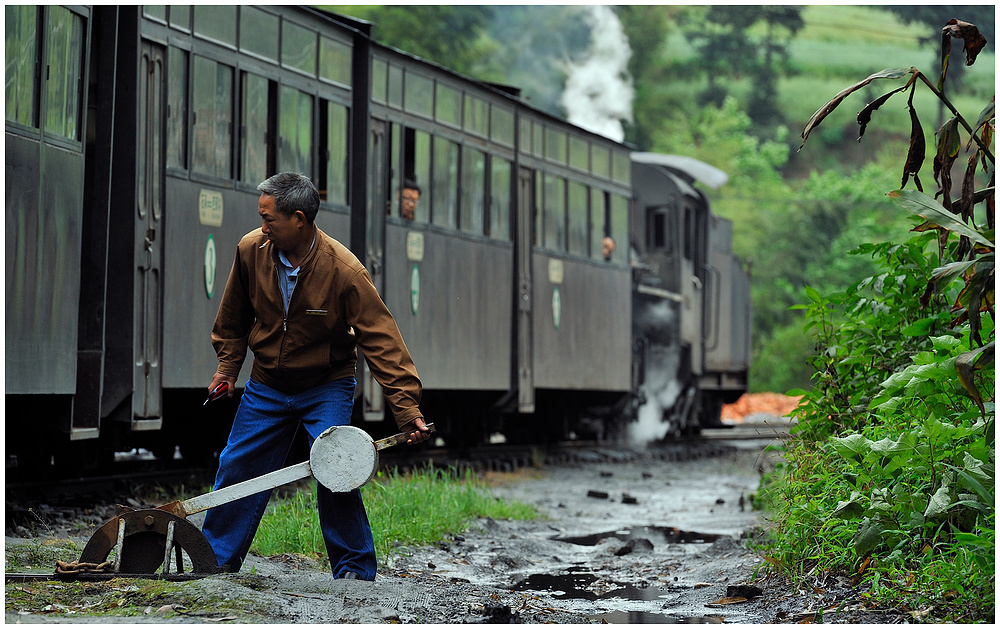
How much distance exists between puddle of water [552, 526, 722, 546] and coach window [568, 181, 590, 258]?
6.98 meters

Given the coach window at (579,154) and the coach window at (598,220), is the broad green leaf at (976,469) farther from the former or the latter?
the coach window at (598,220)

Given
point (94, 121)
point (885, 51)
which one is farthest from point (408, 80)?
point (885, 51)

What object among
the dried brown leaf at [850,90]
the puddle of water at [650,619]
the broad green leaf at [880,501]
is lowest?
the puddle of water at [650,619]

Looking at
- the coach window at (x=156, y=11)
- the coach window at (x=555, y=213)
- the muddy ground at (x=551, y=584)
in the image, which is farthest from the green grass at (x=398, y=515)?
the coach window at (x=555, y=213)

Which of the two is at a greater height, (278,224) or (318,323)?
(278,224)

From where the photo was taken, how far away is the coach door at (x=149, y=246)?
853 cm

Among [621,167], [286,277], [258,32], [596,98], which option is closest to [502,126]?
[621,167]

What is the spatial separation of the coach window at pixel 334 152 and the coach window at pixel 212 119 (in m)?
1.35

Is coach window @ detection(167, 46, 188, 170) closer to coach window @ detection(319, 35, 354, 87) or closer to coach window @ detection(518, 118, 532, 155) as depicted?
coach window @ detection(319, 35, 354, 87)

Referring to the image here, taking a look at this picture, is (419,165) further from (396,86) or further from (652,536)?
(652,536)

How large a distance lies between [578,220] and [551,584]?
32.5 feet

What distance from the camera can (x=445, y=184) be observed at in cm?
1315

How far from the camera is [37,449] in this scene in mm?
8953

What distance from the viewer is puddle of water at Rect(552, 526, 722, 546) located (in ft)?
29.0
